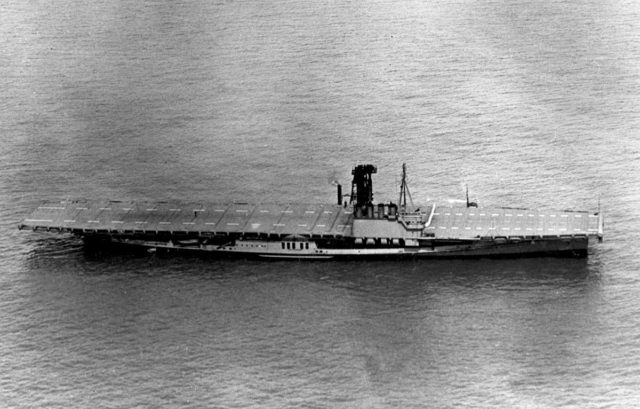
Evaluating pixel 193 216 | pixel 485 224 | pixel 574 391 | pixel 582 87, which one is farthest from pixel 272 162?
pixel 574 391

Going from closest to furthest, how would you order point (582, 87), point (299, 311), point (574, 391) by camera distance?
point (574, 391)
point (299, 311)
point (582, 87)

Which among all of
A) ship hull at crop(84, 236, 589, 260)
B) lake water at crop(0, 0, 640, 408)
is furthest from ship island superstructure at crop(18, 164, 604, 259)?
lake water at crop(0, 0, 640, 408)

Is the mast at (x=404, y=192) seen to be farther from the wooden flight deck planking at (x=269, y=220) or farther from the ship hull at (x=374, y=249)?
the ship hull at (x=374, y=249)

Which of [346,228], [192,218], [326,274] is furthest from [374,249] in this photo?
[192,218]

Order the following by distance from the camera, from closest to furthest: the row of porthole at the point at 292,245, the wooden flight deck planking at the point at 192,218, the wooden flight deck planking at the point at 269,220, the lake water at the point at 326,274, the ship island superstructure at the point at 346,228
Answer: the lake water at the point at 326,274 → the ship island superstructure at the point at 346,228 → the wooden flight deck planking at the point at 269,220 → the row of porthole at the point at 292,245 → the wooden flight deck planking at the point at 192,218

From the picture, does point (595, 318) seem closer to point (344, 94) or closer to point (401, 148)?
point (401, 148)

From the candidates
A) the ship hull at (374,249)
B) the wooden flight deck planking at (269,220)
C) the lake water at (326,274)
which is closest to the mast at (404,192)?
the wooden flight deck planking at (269,220)
